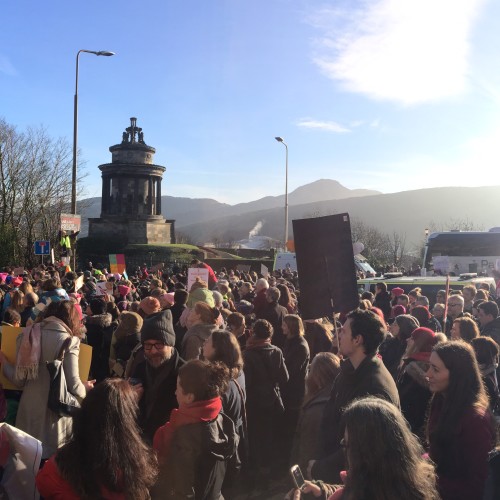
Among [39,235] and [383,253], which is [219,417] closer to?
[39,235]

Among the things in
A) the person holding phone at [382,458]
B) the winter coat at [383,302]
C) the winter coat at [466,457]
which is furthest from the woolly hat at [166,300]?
the person holding phone at [382,458]

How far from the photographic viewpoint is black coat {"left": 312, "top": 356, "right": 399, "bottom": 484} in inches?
143

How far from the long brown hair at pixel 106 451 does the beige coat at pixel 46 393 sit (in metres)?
1.74

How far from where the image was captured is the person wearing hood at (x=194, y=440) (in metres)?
3.37

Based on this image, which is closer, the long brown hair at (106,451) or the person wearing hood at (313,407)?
the long brown hair at (106,451)

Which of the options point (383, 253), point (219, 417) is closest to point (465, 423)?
point (219, 417)

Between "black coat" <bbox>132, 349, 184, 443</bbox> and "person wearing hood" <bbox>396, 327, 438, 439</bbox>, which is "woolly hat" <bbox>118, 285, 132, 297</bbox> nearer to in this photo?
"black coat" <bbox>132, 349, 184, 443</bbox>

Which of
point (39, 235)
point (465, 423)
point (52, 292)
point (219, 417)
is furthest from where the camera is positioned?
point (39, 235)

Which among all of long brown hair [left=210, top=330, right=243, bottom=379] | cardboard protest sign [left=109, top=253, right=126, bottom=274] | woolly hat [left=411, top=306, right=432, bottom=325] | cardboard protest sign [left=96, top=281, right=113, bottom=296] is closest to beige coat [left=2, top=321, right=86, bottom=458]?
long brown hair [left=210, top=330, right=243, bottom=379]

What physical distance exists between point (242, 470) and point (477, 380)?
323 cm

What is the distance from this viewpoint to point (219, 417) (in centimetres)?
377

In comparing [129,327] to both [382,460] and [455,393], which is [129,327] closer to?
[455,393]

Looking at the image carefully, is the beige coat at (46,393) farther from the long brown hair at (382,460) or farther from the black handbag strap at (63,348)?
the long brown hair at (382,460)

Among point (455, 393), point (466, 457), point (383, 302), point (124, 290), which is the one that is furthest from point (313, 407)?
point (383, 302)
